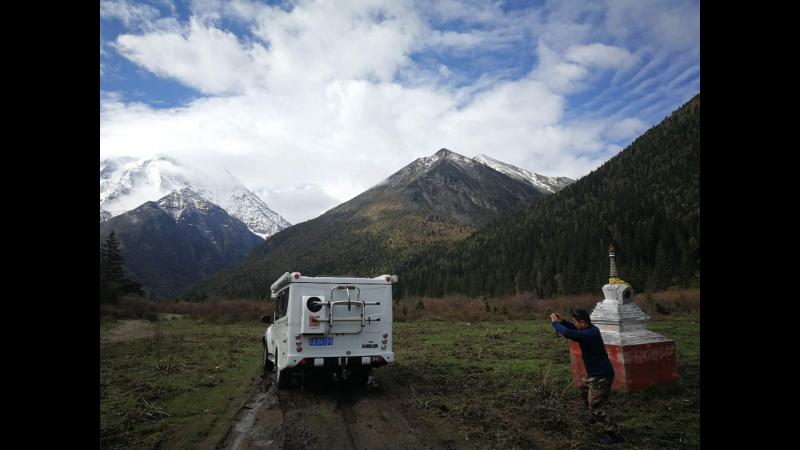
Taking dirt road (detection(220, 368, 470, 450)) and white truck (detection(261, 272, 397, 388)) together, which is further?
white truck (detection(261, 272, 397, 388))

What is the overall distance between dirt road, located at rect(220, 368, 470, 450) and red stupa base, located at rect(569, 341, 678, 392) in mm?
4160

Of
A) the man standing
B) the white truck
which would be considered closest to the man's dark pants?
the man standing

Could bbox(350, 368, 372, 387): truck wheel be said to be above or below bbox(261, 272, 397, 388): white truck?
below

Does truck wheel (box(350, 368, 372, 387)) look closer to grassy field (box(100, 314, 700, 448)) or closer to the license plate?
grassy field (box(100, 314, 700, 448))

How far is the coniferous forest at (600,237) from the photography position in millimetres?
76125

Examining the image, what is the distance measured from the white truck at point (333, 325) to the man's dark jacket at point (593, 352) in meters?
5.12

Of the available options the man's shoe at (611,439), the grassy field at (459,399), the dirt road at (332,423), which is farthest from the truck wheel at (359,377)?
the man's shoe at (611,439)

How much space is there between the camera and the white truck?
10578mm

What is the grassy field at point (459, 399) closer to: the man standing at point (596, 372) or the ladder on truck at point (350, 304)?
the man standing at point (596, 372)

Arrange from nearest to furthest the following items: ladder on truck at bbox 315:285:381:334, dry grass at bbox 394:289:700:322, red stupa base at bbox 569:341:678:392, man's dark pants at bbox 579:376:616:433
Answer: man's dark pants at bbox 579:376:616:433
red stupa base at bbox 569:341:678:392
ladder on truck at bbox 315:285:381:334
dry grass at bbox 394:289:700:322

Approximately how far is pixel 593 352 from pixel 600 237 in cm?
9052

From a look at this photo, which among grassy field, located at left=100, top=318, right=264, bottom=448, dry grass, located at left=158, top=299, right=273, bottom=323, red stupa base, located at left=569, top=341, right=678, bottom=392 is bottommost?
dry grass, located at left=158, top=299, right=273, bottom=323
